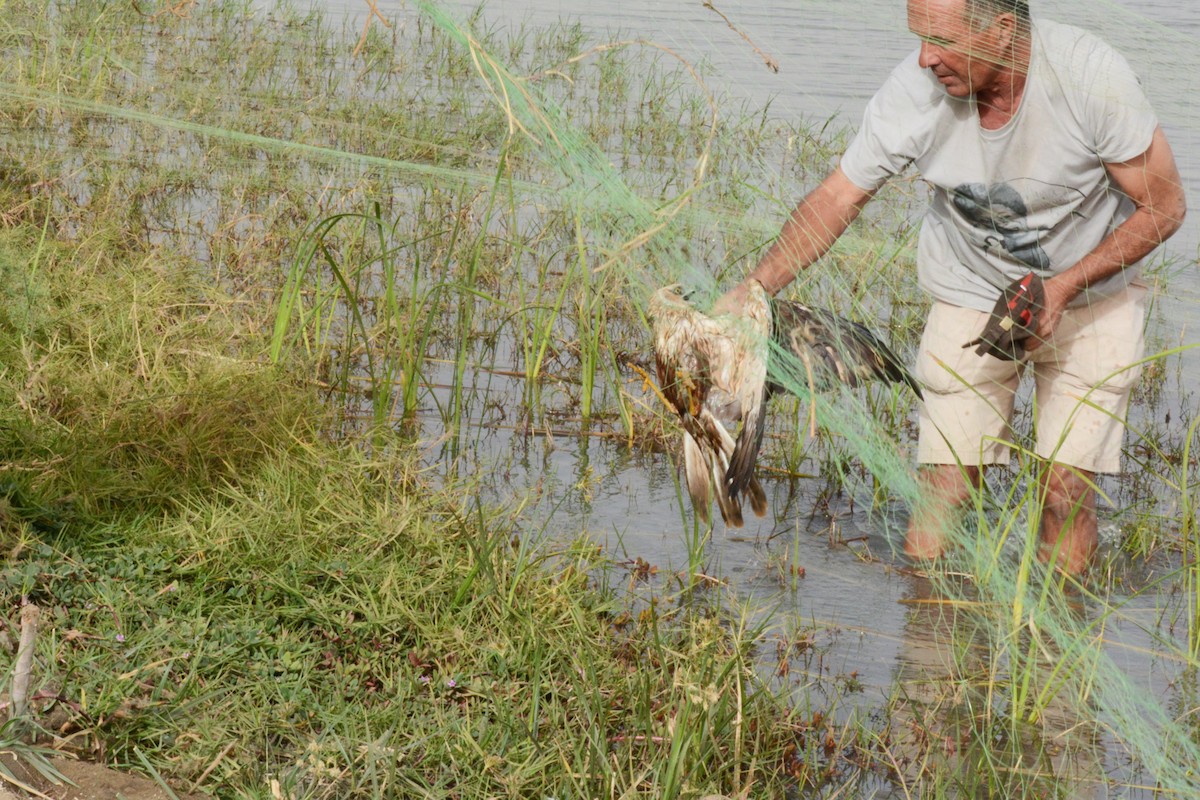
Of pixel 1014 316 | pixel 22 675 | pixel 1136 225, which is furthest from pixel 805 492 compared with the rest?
pixel 22 675

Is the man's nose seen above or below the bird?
above

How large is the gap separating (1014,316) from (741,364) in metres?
0.89

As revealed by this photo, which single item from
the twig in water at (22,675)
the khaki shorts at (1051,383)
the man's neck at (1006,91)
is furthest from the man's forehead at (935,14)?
the twig in water at (22,675)

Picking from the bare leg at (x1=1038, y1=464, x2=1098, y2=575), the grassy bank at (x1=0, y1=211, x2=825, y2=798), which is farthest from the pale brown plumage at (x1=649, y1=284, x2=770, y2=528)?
the bare leg at (x1=1038, y1=464, x2=1098, y2=575)

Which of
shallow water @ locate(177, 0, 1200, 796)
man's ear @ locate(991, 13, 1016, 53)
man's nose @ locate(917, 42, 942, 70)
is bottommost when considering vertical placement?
shallow water @ locate(177, 0, 1200, 796)

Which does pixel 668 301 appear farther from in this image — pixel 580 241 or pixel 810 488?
pixel 810 488

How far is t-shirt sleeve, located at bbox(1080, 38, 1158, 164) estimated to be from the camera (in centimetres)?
263

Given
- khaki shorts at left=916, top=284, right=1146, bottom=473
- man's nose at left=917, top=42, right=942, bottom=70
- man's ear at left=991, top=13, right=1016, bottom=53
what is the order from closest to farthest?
man's ear at left=991, top=13, right=1016, bottom=53 < man's nose at left=917, top=42, right=942, bottom=70 < khaki shorts at left=916, top=284, right=1146, bottom=473

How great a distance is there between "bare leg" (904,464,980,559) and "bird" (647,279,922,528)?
680 mm

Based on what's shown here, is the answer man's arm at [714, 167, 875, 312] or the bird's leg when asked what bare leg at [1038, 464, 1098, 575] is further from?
the bird's leg

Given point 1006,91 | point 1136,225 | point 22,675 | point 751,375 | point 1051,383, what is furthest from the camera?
point 1051,383

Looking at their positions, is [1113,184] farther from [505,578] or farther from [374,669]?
[374,669]

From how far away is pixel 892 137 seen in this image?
302cm

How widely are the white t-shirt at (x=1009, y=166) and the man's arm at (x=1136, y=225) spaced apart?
0.05m
